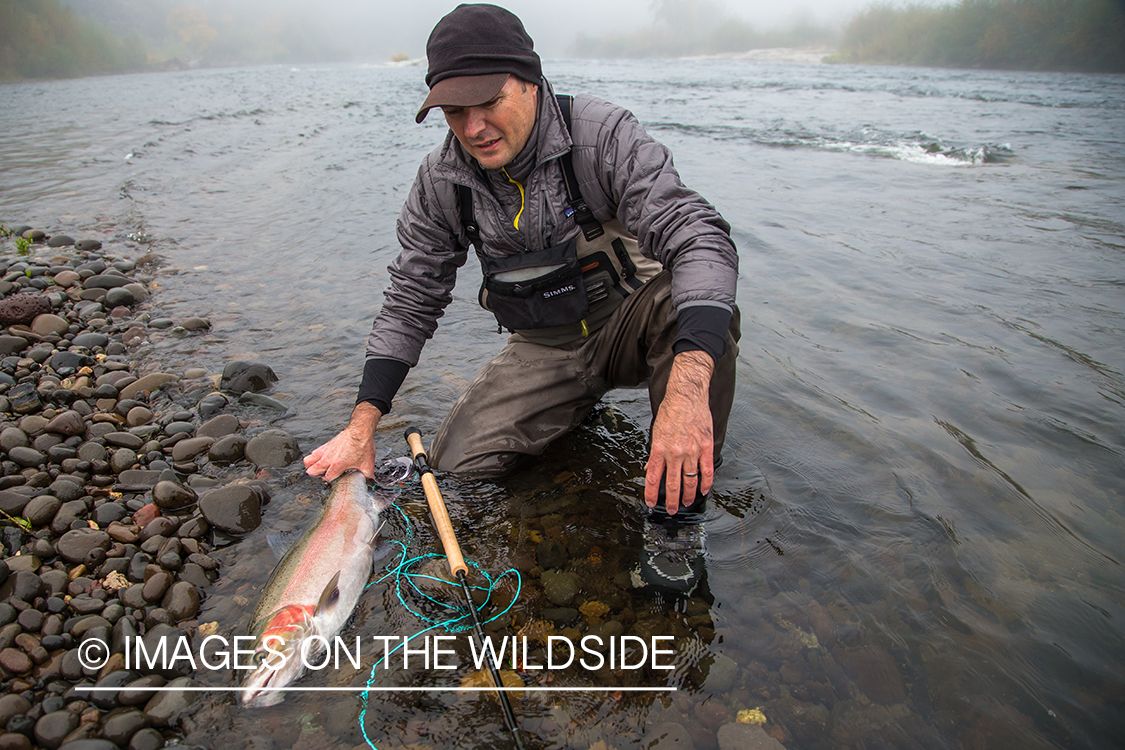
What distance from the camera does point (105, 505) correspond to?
353 cm

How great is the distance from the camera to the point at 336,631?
295 centimetres

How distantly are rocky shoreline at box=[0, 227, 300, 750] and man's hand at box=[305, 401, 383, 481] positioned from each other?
612mm

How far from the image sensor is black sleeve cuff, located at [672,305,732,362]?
2.68m

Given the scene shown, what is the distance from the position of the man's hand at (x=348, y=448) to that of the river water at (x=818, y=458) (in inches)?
19.5

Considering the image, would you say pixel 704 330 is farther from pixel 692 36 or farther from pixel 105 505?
pixel 692 36

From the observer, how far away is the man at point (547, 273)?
2.80 meters

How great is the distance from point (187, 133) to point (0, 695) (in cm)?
2019

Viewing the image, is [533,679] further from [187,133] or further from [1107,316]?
[187,133]

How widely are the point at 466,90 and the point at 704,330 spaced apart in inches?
63.6

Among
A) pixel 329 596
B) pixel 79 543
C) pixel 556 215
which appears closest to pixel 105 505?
pixel 79 543

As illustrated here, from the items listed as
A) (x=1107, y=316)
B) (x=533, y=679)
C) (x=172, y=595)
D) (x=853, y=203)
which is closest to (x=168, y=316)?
(x=172, y=595)

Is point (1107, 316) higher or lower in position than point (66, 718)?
lower

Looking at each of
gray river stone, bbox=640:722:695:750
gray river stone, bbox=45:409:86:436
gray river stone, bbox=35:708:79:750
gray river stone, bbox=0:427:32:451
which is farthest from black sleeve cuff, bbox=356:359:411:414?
gray river stone, bbox=0:427:32:451

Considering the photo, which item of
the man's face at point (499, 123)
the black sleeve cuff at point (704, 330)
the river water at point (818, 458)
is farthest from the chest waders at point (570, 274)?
the river water at point (818, 458)
